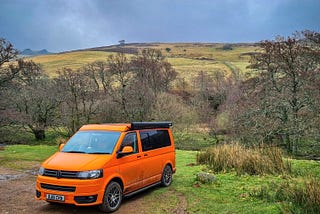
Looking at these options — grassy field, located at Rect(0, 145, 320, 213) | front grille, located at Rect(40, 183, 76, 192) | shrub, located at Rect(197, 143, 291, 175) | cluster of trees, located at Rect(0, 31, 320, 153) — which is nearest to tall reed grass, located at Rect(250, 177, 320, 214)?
grassy field, located at Rect(0, 145, 320, 213)

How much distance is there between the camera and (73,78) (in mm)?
39219

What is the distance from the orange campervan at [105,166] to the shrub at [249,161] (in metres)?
3.40

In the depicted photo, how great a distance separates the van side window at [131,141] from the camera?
9755 mm

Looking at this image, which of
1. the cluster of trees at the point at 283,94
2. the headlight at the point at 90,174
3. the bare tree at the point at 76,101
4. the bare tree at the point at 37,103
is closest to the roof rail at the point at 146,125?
the headlight at the point at 90,174

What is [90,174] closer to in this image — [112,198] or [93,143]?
[112,198]

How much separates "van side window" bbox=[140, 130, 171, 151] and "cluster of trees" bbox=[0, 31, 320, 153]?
10.3 meters

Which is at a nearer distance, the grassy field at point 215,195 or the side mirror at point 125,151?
the grassy field at point 215,195

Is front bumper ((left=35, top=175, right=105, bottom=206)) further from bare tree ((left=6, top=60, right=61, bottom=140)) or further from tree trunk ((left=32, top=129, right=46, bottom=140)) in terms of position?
tree trunk ((left=32, top=129, right=46, bottom=140))

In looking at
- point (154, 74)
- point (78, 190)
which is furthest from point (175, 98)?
point (78, 190)

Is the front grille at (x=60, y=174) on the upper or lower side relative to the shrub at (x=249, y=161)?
upper

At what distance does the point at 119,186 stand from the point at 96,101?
3093cm

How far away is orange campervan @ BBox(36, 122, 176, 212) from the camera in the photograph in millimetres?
8367

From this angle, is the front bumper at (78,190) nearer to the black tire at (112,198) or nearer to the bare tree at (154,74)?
the black tire at (112,198)

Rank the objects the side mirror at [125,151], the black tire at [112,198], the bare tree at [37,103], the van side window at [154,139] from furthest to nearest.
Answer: the bare tree at [37,103] < the van side window at [154,139] < the side mirror at [125,151] < the black tire at [112,198]
